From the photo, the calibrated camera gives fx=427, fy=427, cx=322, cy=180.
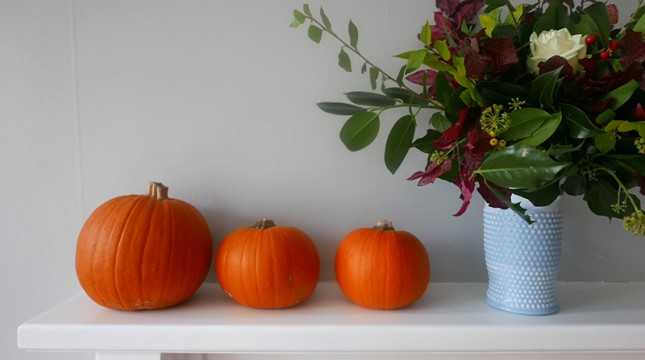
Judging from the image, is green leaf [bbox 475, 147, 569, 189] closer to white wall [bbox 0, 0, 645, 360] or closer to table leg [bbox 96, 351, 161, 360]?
white wall [bbox 0, 0, 645, 360]

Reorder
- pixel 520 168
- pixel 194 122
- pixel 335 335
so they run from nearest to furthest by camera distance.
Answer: pixel 520 168, pixel 335 335, pixel 194 122

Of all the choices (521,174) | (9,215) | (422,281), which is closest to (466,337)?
(422,281)

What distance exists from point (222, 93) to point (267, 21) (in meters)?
0.15

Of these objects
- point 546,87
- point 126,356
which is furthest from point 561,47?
point 126,356

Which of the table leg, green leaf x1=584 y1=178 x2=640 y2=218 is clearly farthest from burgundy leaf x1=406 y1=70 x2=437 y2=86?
the table leg

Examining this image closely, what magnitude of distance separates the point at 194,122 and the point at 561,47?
553 millimetres

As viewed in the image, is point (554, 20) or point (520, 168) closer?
point (520, 168)

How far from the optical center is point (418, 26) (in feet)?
2.40

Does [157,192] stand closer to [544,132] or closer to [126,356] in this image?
[126,356]

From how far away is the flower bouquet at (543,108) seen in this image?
0.48m

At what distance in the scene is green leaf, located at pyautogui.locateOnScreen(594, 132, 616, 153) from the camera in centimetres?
49

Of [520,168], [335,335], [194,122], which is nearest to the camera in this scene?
[520,168]

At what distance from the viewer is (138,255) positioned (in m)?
0.57

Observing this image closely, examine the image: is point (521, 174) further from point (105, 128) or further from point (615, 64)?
point (105, 128)
